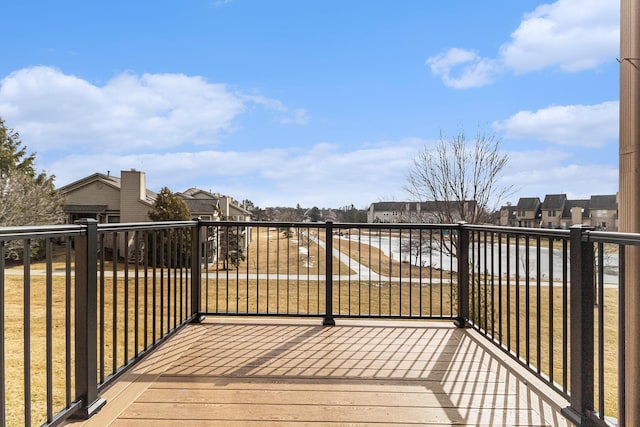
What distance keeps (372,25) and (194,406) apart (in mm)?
11874

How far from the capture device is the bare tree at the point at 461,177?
9305 mm

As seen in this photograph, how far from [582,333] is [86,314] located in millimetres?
2359

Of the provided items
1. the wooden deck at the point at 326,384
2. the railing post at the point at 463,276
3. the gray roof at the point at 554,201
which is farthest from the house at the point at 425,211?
the gray roof at the point at 554,201

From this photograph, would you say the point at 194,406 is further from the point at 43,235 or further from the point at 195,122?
the point at 195,122

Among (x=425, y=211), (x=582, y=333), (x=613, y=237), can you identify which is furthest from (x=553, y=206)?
(x=613, y=237)

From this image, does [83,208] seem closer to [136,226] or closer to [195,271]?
[195,271]

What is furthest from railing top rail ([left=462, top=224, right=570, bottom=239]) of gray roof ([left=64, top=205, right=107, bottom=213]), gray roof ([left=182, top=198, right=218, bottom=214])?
gray roof ([left=64, top=205, right=107, bottom=213])

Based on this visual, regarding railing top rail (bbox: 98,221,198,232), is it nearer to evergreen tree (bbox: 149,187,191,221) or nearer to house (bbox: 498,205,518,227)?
house (bbox: 498,205,518,227)

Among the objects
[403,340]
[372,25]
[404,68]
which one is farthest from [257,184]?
[403,340]

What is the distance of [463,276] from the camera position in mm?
3301

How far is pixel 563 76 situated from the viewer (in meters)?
11.9

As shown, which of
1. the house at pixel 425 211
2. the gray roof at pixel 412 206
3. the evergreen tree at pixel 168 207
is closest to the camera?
the house at pixel 425 211

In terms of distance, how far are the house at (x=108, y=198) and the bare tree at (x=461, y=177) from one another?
41.4 ft

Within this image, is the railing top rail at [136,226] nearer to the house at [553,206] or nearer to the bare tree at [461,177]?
the bare tree at [461,177]
